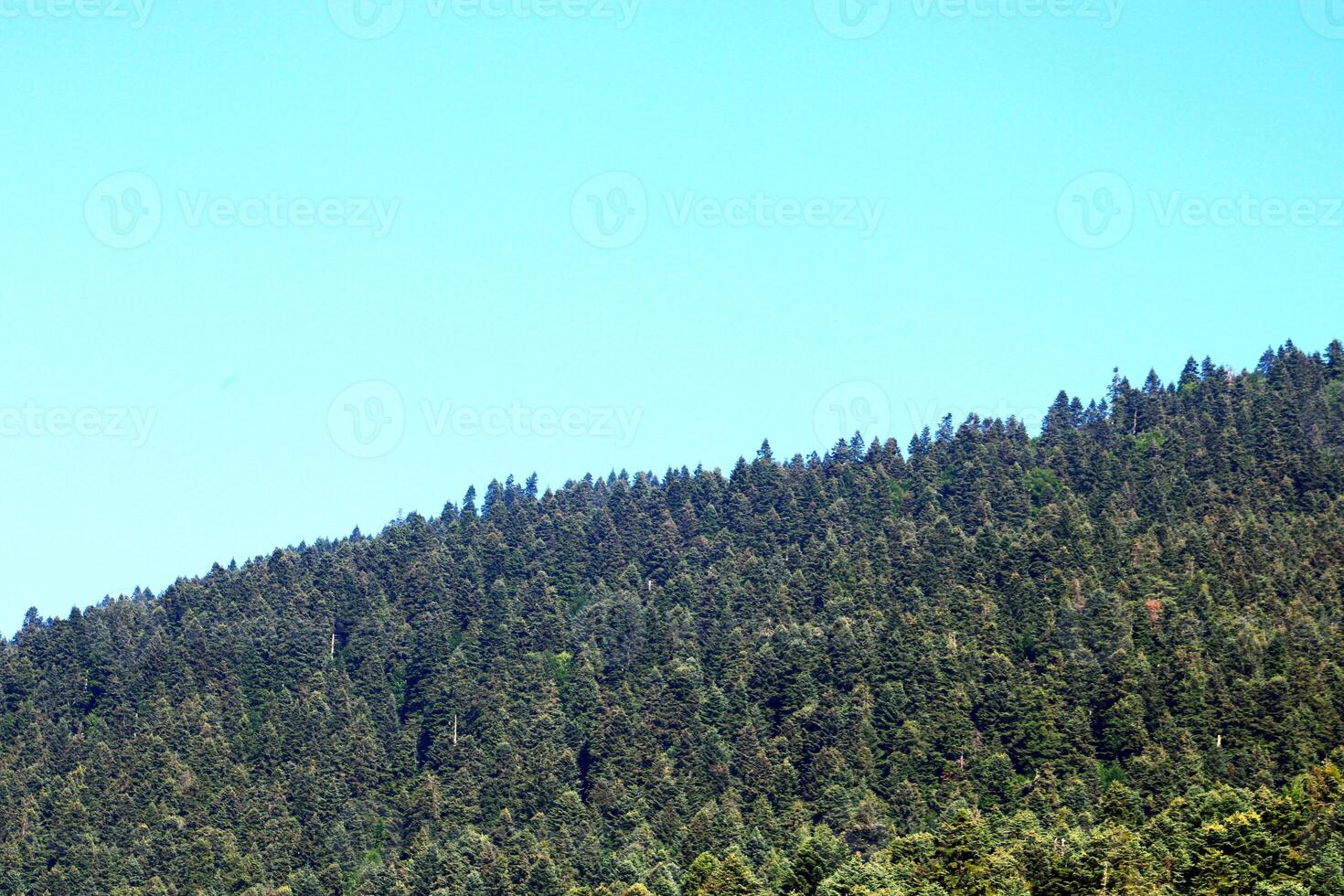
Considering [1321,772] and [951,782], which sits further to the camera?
[951,782]

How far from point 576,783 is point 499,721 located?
16.8m

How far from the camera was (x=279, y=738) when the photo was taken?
7707 inches

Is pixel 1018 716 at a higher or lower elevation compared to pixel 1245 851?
higher

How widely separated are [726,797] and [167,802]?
55.9m

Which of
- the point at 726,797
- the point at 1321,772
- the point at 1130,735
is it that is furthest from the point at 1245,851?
the point at 726,797

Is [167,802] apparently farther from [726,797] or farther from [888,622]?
[888,622]

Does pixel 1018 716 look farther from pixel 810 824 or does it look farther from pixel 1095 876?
pixel 1095 876

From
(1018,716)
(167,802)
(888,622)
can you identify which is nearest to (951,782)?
(1018,716)

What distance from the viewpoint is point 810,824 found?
152 metres

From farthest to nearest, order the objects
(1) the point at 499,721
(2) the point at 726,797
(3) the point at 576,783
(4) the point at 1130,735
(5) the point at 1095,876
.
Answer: (1) the point at 499,721
(3) the point at 576,783
(2) the point at 726,797
(4) the point at 1130,735
(5) the point at 1095,876

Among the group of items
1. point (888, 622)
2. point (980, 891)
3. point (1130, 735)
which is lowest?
point (980, 891)

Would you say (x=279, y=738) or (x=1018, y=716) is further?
(x=279, y=738)

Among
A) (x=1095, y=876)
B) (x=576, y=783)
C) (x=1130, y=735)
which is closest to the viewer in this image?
(x=1095, y=876)

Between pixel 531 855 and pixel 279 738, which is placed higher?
pixel 279 738
